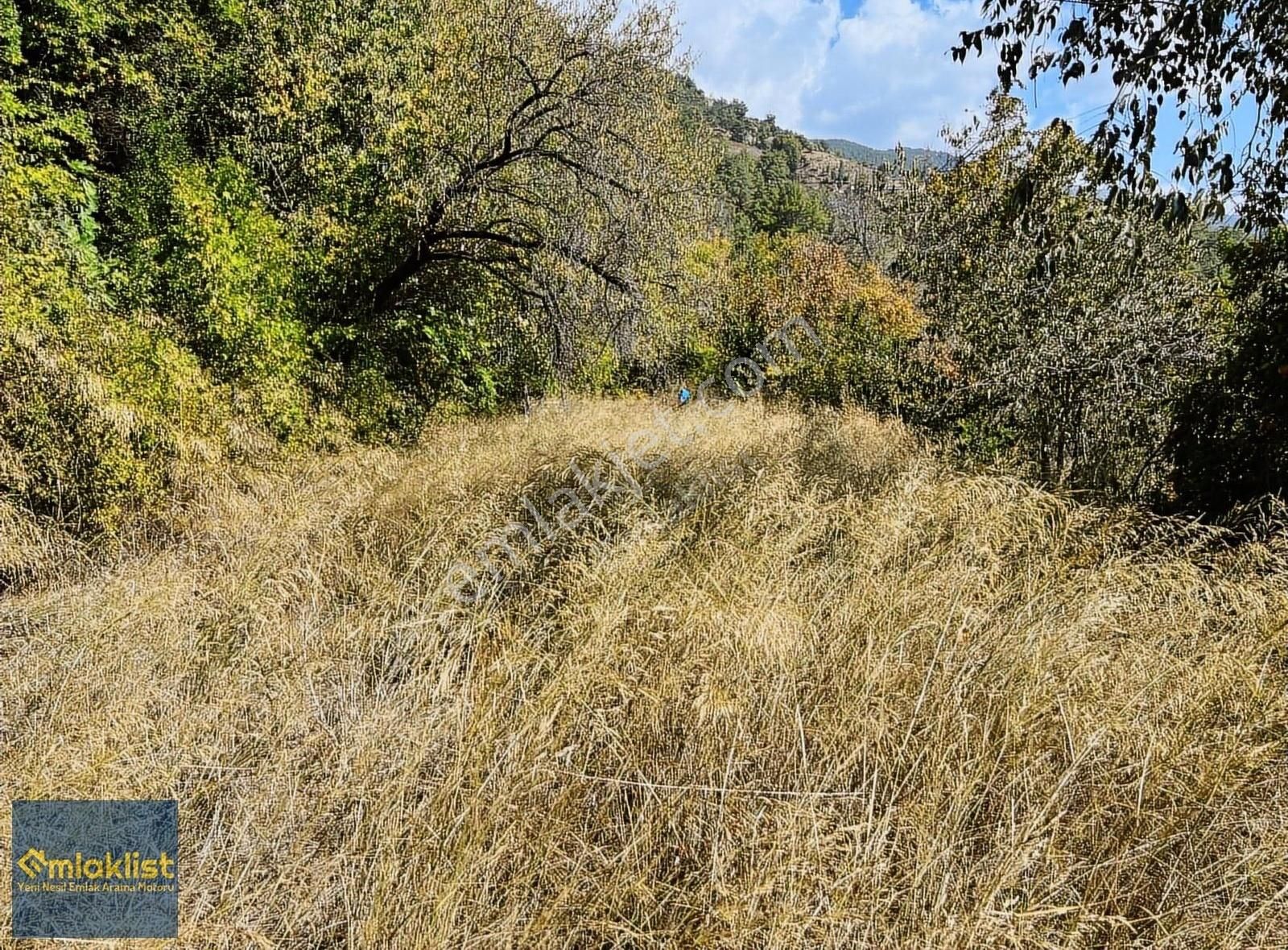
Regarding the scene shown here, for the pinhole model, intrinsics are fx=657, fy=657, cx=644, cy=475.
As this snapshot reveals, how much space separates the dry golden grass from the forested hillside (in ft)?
5.62

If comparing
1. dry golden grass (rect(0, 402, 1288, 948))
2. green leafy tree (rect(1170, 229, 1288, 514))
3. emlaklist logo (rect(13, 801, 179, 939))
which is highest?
green leafy tree (rect(1170, 229, 1288, 514))

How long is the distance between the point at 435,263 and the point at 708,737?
24.7 ft

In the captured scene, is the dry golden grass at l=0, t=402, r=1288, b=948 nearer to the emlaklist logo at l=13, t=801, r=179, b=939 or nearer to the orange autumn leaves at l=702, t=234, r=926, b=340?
the emlaklist logo at l=13, t=801, r=179, b=939

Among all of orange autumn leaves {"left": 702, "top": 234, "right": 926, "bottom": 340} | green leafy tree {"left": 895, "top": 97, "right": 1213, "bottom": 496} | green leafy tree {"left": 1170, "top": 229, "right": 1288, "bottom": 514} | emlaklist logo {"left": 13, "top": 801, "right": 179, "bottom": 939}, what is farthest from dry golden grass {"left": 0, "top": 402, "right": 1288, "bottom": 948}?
orange autumn leaves {"left": 702, "top": 234, "right": 926, "bottom": 340}

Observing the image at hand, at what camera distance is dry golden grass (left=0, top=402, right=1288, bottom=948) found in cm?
170

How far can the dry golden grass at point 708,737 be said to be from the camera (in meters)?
1.70

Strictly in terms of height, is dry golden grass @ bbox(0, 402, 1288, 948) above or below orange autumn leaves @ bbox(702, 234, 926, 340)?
below

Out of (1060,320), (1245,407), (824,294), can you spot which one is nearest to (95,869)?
(1245,407)

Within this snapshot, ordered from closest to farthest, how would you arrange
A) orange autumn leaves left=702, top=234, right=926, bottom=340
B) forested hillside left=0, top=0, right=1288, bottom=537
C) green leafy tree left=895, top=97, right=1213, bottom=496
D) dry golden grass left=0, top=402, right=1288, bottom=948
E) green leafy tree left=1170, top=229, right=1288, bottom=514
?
dry golden grass left=0, top=402, right=1288, bottom=948 → green leafy tree left=1170, top=229, right=1288, bottom=514 → forested hillside left=0, top=0, right=1288, bottom=537 → green leafy tree left=895, top=97, right=1213, bottom=496 → orange autumn leaves left=702, top=234, right=926, bottom=340

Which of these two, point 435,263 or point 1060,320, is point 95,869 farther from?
point 1060,320

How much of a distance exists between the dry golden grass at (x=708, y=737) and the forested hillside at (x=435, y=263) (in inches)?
67.5

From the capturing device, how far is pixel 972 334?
23.0ft

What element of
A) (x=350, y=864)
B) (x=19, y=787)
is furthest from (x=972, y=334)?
(x=19, y=787)

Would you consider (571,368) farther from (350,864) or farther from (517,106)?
(350,864)
